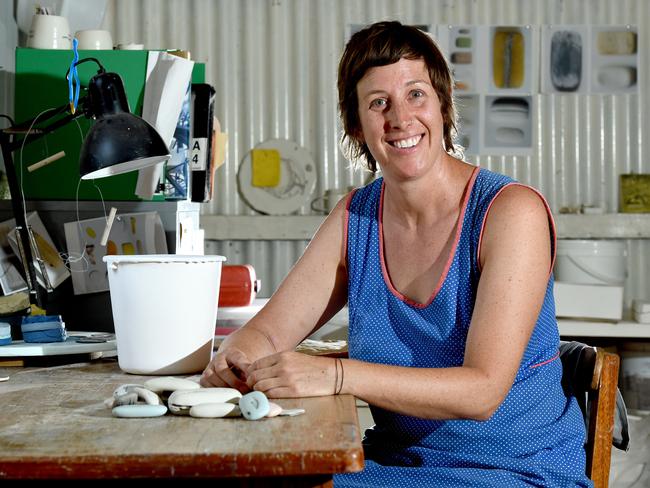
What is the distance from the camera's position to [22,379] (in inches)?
74.0

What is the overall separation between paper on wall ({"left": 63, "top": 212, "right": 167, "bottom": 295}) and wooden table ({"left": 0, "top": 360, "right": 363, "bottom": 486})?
3.81 ft

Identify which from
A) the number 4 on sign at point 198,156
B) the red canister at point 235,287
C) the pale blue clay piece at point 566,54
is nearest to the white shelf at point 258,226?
the pale blue clay piece at point 566,54

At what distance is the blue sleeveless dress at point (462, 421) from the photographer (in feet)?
5.81

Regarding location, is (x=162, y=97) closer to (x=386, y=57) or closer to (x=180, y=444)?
(x=386, y=57)

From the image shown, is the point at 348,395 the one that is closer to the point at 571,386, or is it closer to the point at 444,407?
the point at 444,407

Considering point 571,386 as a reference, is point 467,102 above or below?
above

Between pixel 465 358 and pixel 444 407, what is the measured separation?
13 centimetres

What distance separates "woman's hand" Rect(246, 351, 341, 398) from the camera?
1.59 m

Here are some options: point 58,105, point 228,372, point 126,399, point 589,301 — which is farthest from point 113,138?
point 589,301

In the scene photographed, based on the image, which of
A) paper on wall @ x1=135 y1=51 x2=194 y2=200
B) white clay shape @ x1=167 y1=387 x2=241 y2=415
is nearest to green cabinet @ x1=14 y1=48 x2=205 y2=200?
paper on wall @ x1=135 y1=51 x2=194 y2=200

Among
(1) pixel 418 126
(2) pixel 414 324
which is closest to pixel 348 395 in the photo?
(2) pixel 414 324

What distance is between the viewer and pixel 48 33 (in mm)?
2861

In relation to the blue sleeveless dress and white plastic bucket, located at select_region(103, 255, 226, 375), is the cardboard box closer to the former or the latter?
the blue sleeveless dress

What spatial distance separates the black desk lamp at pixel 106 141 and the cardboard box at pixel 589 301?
2478 mm
